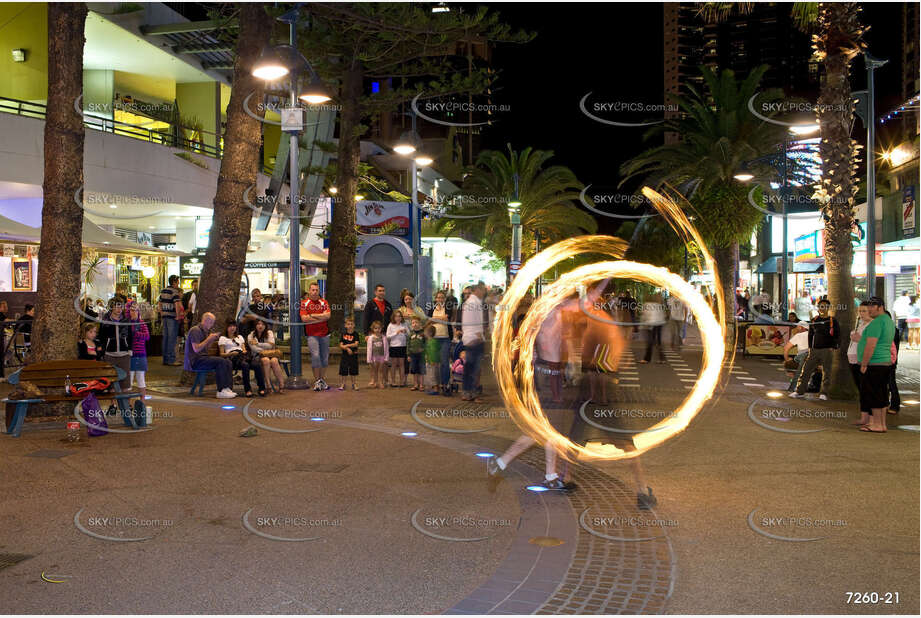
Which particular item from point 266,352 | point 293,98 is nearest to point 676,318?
point 266,352

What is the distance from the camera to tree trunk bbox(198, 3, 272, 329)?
16.3 meters

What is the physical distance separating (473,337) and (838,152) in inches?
314

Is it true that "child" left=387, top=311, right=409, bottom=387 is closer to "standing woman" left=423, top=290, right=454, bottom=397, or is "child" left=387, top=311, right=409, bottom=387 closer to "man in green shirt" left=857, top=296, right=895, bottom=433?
"standing woman" left=423, top=290, right=454, bottom=397

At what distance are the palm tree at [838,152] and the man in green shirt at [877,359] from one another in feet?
11.1

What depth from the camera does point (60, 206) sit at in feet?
39.2

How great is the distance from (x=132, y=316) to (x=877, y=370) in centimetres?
1290

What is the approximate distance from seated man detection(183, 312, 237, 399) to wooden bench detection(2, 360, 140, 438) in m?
3.24

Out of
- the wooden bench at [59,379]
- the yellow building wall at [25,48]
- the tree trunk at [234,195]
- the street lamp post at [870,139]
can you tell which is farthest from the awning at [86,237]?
the street lamp post at [870,139]

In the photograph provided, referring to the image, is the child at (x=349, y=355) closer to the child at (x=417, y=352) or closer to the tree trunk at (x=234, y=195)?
the child at (x=417, y=352)

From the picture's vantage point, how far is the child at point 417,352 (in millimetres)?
16312

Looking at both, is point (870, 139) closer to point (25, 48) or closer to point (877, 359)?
point (877, 359)

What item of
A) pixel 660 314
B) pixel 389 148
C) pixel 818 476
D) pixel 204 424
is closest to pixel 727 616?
pixel 818 476

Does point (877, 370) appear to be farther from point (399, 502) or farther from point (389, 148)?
point (389, 148)

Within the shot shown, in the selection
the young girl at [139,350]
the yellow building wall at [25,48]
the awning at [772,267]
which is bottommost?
the young girl at [139,350]
